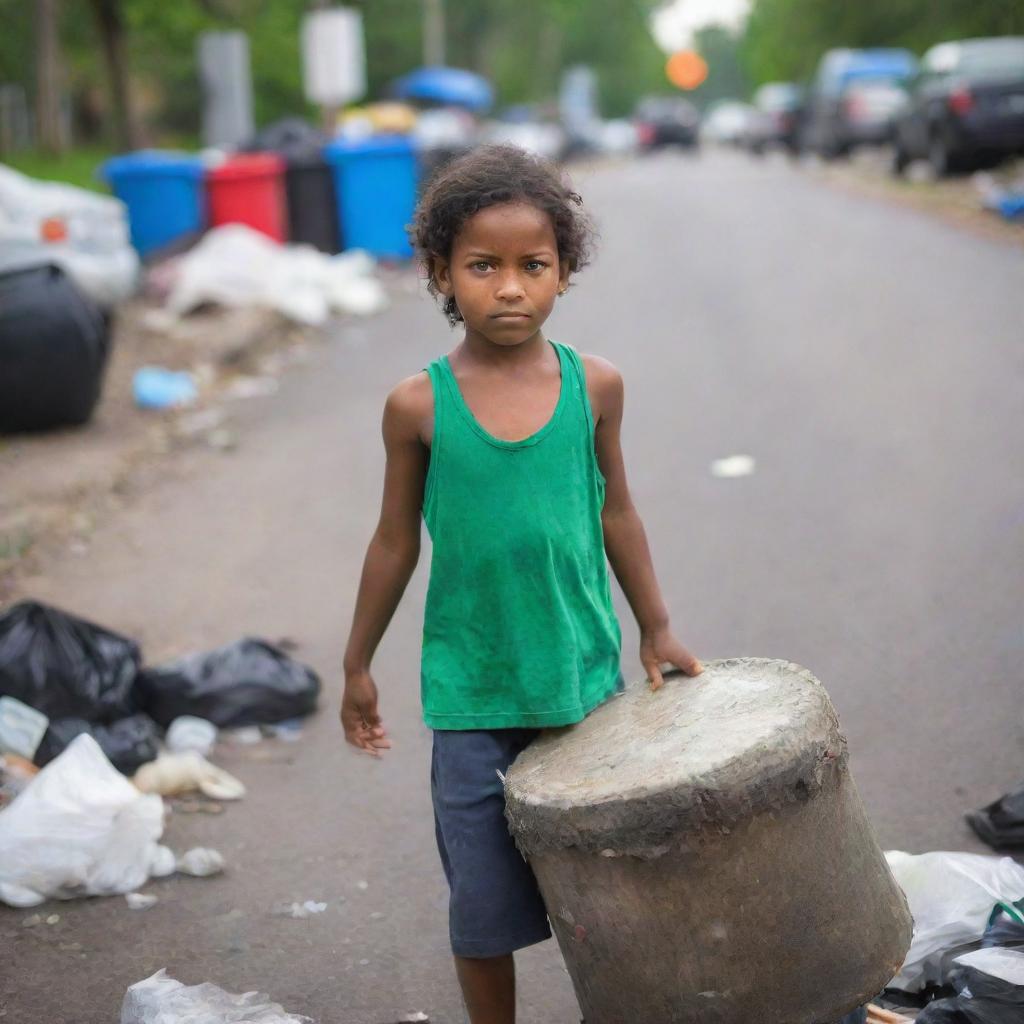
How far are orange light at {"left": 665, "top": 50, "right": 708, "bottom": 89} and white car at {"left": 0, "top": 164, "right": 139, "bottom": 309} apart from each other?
123m

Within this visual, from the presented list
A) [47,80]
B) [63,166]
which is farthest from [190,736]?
[47,80]

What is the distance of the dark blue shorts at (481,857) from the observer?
2504mm

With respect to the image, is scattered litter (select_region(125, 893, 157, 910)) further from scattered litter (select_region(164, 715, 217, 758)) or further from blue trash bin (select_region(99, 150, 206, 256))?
blue trash bin (select_region(99, 150, 206, 256))

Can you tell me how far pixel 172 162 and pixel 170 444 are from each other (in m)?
5.97

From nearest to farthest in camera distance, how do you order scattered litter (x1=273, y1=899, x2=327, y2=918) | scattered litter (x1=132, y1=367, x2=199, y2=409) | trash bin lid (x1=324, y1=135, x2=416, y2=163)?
scattered litter (x1=273, y1=899, x2=327, y2=918), scattered litter (x1=132, y1=367, x2=199, y2=409), trash bin lid (x1=324, y1=135, x2=416, y2=163)

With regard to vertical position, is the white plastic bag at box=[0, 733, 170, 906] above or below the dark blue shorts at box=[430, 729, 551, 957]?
below

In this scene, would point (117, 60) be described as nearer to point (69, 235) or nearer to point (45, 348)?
point (69, 235)

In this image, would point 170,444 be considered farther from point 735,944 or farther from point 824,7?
point 824,7

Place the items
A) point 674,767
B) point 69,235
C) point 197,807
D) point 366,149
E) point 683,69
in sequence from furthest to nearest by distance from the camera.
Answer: point 683,69 < point 366,149 < point 69,235 < point 197,807 < point 674,767

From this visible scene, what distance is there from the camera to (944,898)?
312 centimetres

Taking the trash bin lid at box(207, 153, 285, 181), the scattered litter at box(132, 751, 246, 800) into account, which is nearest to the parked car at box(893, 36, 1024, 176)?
the trash bin lid at box(207, 153, 285, 181)

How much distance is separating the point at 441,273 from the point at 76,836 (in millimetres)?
1822

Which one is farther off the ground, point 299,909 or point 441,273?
point 441,273

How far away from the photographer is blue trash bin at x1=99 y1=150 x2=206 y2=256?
44.0ft
